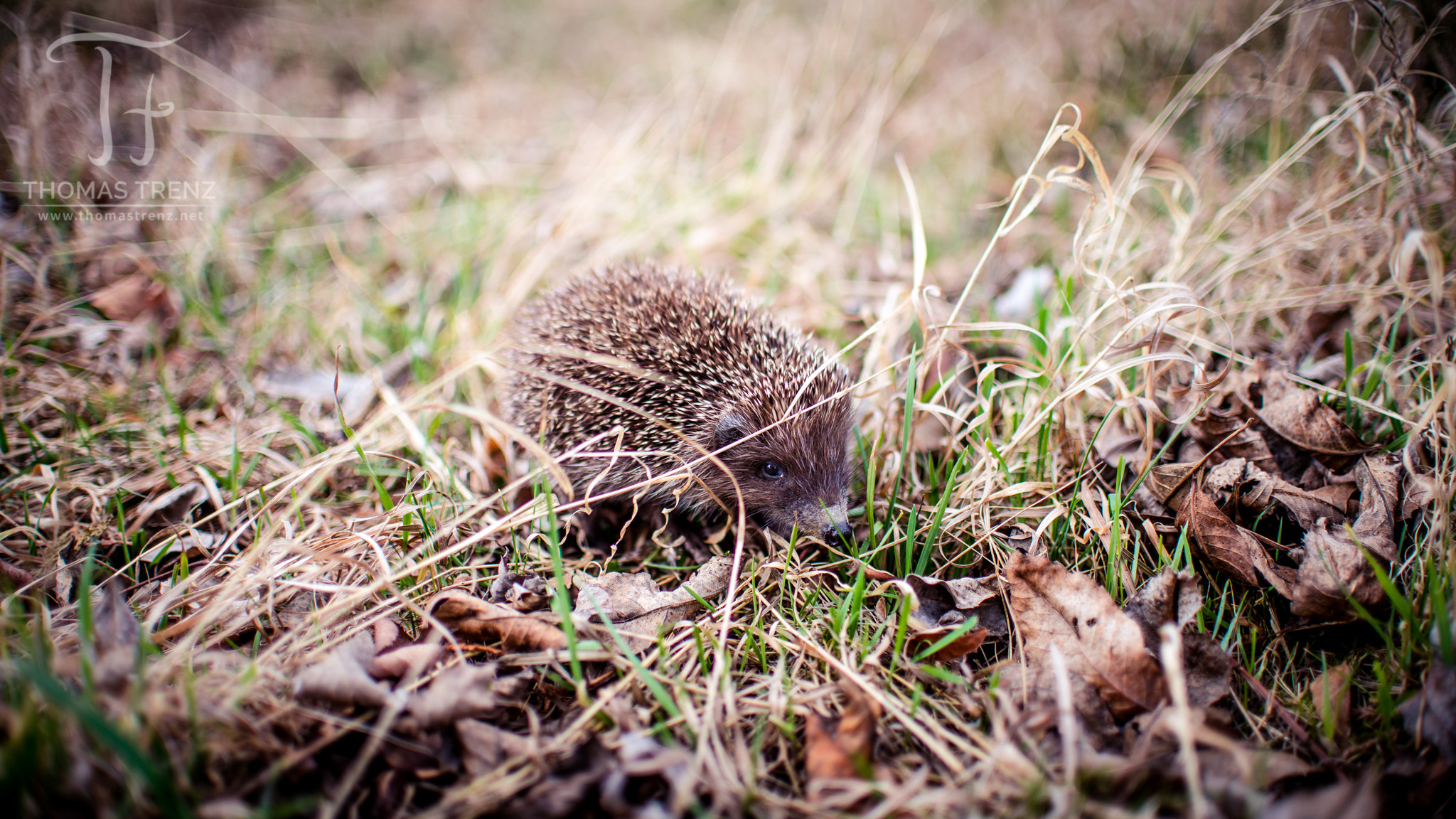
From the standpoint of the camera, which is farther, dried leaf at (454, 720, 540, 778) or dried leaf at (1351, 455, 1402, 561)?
dried leaf at (1351, 455, 1402, 561)

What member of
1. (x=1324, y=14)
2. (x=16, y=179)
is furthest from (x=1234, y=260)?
(x=16, y=179)

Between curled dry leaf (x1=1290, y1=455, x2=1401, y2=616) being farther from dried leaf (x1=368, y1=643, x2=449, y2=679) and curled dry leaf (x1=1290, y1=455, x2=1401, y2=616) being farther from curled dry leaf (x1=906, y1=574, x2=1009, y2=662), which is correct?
dried leaf (x1=368, y1=643, x2=449, y2=679)

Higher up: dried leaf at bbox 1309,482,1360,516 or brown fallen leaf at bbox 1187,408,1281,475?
brown fallen leaf at bbox 1187,408,1281,475

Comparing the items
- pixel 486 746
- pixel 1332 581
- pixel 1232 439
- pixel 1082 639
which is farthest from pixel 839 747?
pixel 1232 439

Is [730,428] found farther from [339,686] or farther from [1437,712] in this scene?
[1437,712]

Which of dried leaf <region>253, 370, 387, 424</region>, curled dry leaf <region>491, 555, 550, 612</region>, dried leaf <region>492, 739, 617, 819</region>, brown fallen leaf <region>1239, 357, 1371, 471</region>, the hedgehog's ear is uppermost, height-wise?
brown fallen leaf <region>1239, 357, 1371, 471</region>

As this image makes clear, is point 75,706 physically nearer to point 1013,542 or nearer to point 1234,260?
point 1013,542

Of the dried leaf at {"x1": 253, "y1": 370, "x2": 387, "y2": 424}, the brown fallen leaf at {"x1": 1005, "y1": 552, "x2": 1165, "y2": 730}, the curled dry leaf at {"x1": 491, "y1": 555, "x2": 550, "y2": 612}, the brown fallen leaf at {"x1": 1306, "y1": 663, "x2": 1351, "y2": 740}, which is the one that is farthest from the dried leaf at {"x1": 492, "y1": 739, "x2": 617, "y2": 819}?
the dried leaf at {"x1": 253, "y1": 370, "x2": 387, "y2": 424}
